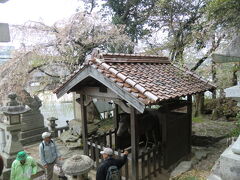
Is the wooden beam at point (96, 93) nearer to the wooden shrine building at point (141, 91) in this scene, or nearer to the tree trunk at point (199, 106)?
the wooden shrine building at point (141, 91)

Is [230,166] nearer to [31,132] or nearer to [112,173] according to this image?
[112,173]

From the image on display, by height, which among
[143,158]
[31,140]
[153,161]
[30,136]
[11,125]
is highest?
[11,125]

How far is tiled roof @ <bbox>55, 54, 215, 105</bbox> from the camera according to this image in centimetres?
484

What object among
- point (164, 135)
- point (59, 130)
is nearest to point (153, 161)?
point (164, 135)

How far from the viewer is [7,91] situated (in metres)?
10.1

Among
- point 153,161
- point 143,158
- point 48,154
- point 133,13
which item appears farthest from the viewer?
point 133,13

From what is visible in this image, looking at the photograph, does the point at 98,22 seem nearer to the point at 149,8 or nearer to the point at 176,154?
the point at 149,8

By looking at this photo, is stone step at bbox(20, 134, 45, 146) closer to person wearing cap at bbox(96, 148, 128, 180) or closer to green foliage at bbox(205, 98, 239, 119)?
person wearing cap at bbox(96, 148, 128, 180)

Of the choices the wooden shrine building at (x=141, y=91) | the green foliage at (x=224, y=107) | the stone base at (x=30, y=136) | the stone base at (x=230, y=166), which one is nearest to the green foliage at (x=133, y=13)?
the green foliage at (x=224, y=107)

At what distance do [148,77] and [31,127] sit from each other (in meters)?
7.74

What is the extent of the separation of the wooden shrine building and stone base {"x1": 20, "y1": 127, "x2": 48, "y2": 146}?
4.96 metres

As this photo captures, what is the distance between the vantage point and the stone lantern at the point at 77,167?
4.27 metres

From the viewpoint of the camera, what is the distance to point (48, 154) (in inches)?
233

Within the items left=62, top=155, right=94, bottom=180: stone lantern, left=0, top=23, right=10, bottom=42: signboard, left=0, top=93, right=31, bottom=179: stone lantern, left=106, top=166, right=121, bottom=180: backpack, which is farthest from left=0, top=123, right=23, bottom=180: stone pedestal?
left=0, top=23, right=10, bottom=42: signboard
